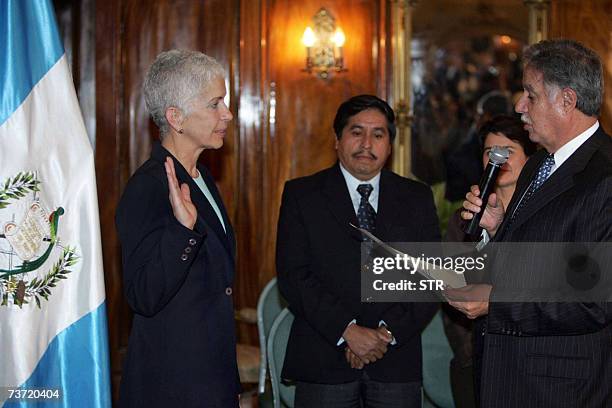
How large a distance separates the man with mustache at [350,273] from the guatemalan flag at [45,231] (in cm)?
97

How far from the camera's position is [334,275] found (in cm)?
311

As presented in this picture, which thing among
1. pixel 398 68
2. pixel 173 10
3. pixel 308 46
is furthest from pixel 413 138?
pixel 173 10

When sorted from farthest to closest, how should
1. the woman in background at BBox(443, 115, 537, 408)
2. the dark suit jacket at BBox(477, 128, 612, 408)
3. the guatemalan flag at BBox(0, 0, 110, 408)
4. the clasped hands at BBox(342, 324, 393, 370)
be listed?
the woman in background at BBox(443, 115, 537, 408) < the clasped hands at BBox(342, 324, 393, 370) < the dark suit jacket at BBox(477, 128, 612, 408) < the guatemalan flag at BBox(0, 0, 110, 408)

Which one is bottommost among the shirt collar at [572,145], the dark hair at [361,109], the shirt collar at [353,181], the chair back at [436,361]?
the chair back at [436,361]

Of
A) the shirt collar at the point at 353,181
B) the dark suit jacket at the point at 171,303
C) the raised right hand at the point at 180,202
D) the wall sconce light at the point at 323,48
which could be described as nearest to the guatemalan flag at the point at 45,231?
the dark suit jacket at the point at 171,303

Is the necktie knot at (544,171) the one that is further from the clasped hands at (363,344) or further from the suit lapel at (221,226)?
the suit lapel at (221,226)

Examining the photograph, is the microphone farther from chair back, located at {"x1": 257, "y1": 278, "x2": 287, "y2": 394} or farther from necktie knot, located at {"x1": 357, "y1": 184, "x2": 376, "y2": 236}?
chair back, located at {"x1": 257, "y1": 278, "x2": 287, "y2": 394}

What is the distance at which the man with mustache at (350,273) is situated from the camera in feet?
9.85

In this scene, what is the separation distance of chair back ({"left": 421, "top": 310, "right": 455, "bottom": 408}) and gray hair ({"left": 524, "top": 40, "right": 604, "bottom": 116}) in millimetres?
1224

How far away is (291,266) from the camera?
3145 mm

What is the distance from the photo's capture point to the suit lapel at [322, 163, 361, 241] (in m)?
3.15

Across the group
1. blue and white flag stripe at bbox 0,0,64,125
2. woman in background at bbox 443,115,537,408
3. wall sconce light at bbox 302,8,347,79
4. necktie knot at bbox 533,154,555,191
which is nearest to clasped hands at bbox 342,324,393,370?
woman in background at bbox 443,115,537,408

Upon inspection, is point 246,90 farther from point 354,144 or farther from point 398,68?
point 354,144

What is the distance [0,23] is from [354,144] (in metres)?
1.50
